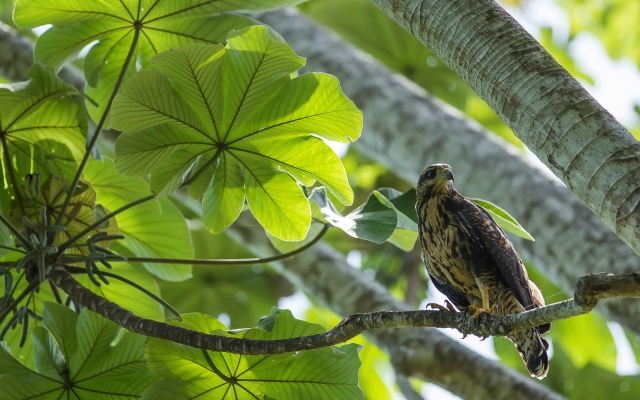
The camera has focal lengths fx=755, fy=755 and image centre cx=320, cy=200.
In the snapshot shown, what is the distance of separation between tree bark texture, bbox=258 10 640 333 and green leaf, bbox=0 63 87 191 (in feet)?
5.97

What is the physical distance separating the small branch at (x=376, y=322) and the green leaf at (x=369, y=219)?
45 cm

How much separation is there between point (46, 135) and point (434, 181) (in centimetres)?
142

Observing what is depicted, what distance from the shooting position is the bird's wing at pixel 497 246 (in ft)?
7.68

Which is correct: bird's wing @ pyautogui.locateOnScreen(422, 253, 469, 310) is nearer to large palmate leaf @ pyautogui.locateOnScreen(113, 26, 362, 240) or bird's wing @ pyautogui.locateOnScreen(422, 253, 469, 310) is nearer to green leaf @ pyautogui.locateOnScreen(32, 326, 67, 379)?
large palmate leaf @ pyautogui.locateOnScreen(113, 26, 362, 240)

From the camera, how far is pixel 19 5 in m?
2.49

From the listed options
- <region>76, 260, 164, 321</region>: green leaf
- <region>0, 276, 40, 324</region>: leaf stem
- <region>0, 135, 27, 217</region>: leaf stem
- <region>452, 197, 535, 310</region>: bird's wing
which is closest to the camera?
<region>0, 276, 40, 324</region>: leaf stem

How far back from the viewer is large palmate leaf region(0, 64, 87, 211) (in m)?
2.55

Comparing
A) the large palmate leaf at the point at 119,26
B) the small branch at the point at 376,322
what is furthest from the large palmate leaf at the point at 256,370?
the large palmate leaf at the point at 119,26

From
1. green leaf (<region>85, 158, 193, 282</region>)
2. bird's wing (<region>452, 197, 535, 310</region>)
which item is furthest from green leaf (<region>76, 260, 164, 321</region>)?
bird's wing (<region>452, 197, 535, 310</region>)

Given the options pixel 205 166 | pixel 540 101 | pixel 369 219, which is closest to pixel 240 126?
pixel 205 166

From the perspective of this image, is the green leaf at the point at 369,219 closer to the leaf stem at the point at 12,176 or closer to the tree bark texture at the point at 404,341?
the leaf stem at the point at 12,176

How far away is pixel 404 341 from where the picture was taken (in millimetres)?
3670

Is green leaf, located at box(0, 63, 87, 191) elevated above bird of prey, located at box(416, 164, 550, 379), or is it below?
above

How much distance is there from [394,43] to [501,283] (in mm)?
4332
